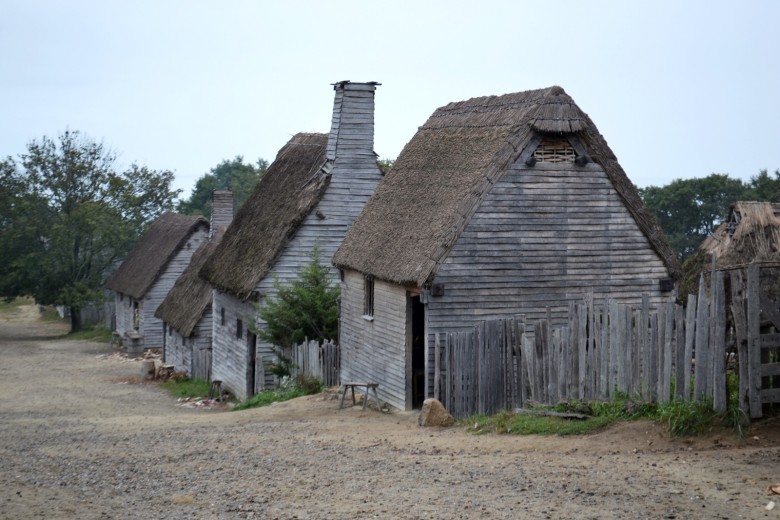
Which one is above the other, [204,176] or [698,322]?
[204,176]

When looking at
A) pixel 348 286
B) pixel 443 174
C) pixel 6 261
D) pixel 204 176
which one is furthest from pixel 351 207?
pixel 204 176

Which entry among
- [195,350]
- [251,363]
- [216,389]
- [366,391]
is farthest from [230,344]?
[366,391]

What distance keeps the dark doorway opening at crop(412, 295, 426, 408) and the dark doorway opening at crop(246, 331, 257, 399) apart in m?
8.71

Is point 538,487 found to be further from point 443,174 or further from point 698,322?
point 443,174

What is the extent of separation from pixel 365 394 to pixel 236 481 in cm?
804

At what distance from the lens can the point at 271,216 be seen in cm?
2986

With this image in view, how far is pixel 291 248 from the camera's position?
27688mm

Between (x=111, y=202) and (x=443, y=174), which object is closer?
(x=443, y=174)

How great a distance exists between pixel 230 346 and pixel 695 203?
31.6 m

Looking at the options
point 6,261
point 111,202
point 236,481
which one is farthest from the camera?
point 111,202

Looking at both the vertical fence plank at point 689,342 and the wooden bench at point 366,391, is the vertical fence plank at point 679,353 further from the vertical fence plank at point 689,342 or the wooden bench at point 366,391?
the wooden bench at point 366,391

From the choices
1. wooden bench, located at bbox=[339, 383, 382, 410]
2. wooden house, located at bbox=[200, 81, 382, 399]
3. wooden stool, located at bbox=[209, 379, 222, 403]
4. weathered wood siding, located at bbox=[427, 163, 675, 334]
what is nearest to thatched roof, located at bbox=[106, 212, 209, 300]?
wooden stool, located at bbox=[209, 379, 222, 403]

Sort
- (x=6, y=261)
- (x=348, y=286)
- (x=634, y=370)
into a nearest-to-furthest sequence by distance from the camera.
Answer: (x=634, y=370) < (x=348, y=286) < (x=6, y=261)

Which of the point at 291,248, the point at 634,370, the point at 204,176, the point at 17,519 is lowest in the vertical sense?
the point at 17,519
